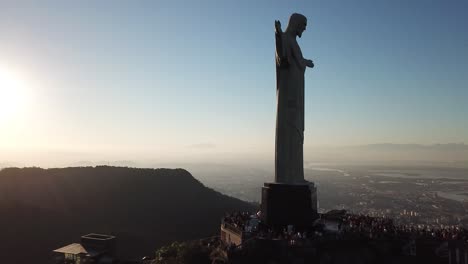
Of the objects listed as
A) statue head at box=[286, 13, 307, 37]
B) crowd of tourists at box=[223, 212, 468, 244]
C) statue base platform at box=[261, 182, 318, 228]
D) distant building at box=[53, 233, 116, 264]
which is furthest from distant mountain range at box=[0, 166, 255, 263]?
statue head at box=[286, 13, 307, 37]

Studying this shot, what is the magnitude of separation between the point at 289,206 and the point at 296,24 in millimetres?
8832

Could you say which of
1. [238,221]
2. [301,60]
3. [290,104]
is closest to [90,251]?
[238,221]

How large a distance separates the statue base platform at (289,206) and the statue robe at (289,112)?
2.11ft

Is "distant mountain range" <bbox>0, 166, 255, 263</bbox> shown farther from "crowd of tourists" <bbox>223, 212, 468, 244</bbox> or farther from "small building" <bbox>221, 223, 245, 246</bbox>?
"crowd of tourists" <bbox>223, 212, 468, 244</bbox>

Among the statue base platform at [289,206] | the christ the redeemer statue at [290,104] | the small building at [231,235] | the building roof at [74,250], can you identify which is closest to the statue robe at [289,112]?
the christ the redeemer statue at [290,104]

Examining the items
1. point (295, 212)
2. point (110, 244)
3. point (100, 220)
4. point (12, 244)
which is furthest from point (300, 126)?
point (100, 220)

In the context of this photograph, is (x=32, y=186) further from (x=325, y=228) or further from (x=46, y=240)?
(x=325, y=228)

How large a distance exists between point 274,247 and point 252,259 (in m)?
1.05

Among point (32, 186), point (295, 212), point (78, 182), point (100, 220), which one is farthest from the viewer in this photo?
point (78, 182)

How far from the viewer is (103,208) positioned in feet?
231

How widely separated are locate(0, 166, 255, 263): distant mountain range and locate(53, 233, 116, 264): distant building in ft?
53.7

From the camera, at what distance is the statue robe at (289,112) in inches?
824

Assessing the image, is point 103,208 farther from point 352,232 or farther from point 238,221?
point 352,232

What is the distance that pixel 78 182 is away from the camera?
78125mm
